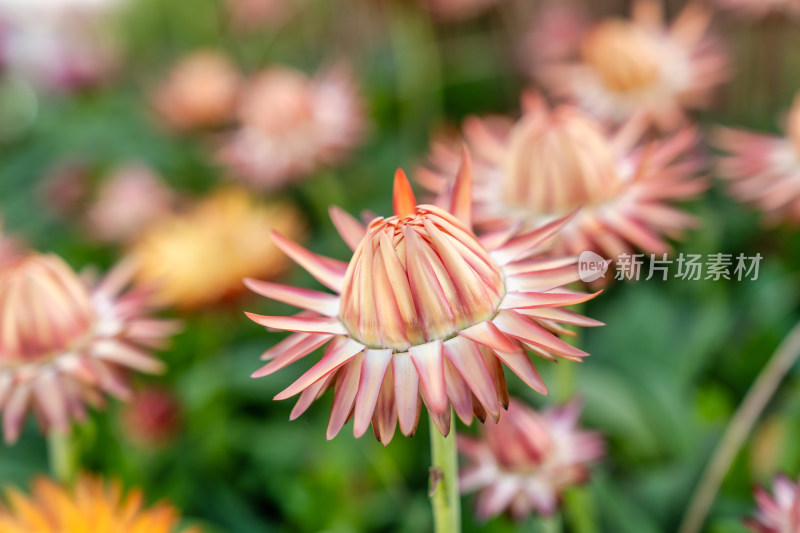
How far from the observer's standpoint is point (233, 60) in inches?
162

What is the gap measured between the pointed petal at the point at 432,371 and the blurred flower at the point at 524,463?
1.30 ft

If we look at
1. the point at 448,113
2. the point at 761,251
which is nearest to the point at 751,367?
the point at 761,251

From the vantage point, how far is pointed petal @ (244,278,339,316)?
0.97m

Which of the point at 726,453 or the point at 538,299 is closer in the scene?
the point at 538,299

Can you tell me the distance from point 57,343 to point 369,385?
0.67 m

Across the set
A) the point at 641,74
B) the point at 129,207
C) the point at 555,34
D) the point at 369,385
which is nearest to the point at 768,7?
the point at 641,74

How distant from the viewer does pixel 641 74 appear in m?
2.14

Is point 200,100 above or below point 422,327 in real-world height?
above

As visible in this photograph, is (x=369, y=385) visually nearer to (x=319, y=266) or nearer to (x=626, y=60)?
(x=319, y=266)

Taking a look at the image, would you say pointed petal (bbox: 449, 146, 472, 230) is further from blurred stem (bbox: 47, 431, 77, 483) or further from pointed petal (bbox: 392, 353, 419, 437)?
blurred stem (bbox: 47, 431, 77, 483)

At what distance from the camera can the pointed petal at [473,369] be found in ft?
2.62

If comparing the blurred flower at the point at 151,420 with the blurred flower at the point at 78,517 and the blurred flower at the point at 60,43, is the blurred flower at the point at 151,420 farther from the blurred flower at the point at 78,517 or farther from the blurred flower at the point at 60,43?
the blurred flower at the point at 60,43

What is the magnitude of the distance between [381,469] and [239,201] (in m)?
1.14

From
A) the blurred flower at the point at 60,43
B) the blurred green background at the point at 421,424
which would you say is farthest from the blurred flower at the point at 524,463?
the blurred flower at the point at 60,43
